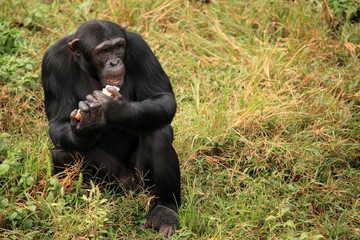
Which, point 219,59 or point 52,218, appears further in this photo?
point 219,59

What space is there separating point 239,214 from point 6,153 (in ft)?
7.01

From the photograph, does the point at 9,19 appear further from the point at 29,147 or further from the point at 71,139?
the point at 71,139

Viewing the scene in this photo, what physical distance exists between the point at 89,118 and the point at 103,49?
62 cm

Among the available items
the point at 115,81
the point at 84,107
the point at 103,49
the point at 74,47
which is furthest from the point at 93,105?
the point at 74,47

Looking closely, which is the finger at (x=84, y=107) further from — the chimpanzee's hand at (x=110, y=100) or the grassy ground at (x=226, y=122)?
the grassy ground at (x=226, y=122)

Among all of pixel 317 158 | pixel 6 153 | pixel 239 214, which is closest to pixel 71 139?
pixel 6 153

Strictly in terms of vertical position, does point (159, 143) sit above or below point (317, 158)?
above

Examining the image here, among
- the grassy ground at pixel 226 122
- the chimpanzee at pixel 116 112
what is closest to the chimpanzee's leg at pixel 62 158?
the chimpanzee at pixel 116 112

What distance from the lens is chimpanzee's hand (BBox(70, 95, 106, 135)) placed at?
165 inches

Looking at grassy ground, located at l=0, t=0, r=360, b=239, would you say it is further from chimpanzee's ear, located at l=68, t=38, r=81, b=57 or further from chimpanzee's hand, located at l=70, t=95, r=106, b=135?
chimpanzee's ear, located at l=68, t=38, r=81, b=57

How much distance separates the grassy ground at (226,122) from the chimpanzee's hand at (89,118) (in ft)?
1.76

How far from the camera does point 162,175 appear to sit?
465 cm

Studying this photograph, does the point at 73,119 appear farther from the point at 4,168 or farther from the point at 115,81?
the point at 4,168

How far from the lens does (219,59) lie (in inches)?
277
